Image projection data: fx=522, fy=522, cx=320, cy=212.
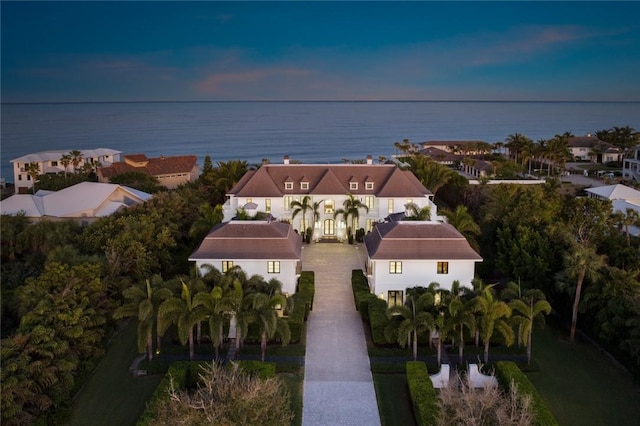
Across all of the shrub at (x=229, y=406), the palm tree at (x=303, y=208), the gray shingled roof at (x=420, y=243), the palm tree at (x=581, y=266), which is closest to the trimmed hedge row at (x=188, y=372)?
the shrub at (x=229, y=406)

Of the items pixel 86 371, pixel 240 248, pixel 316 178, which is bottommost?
pixel 86 371

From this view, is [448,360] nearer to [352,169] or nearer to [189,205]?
[352,169]

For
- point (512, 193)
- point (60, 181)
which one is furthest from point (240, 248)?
point (60, 181)

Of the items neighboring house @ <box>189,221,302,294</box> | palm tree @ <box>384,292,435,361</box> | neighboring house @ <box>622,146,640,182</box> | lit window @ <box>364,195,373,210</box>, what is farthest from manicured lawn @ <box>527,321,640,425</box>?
neighboring house @ <box>622,146,640,182</box>

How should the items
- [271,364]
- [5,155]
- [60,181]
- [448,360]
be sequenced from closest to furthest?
[271,364], [448,360], [60,181], [5,155]

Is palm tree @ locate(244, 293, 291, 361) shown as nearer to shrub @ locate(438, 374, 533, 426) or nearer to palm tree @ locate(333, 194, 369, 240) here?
shrub @ locate(438, 374, 533, 426)

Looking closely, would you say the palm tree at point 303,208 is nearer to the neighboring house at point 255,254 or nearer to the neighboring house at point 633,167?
the neighboring house at point 255,254
